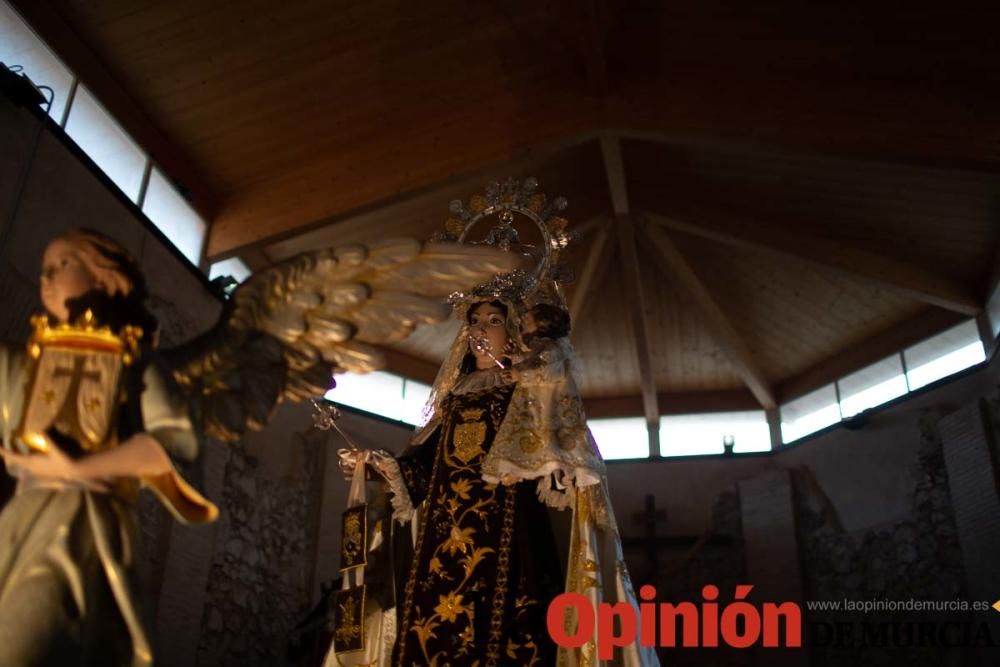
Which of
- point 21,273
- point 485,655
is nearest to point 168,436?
point 485,655

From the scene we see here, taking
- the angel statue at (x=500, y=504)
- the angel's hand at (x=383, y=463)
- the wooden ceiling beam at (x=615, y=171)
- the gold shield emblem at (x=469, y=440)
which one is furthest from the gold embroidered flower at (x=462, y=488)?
the wooden ceiling beam at (x=615, y=171)

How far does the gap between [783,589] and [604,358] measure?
3530mm

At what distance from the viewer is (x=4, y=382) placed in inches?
82.7

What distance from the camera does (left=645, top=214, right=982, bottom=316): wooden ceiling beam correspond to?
29.9 feet

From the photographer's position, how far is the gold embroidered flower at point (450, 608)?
420 centimetres

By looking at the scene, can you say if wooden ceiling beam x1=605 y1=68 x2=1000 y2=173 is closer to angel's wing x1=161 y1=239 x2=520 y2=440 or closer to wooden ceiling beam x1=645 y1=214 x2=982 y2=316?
wooden ceiling beam x1=645 y1=214 x2=982 y2=316

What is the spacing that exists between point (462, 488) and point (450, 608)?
0.63 metres

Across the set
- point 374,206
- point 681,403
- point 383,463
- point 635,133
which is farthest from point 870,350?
point 383,463

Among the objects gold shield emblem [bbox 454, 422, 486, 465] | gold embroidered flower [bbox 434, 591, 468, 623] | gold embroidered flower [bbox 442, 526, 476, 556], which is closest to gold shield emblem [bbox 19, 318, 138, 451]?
gold embroidered flower [bbox 434, 591, 468, 623]

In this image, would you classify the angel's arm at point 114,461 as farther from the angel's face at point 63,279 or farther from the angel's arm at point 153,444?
the angel's face at point 63,279

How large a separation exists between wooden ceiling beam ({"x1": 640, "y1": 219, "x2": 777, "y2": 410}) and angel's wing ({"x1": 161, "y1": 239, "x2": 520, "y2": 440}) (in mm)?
7996

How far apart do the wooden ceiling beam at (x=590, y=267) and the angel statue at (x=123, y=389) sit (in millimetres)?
7825

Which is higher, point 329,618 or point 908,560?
point 908,560

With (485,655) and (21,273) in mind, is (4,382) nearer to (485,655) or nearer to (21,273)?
(485,655)
